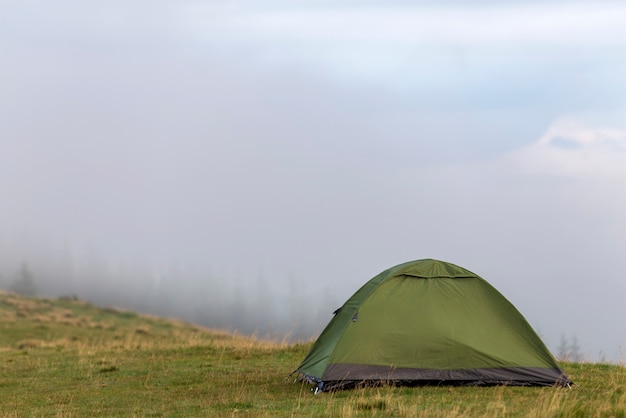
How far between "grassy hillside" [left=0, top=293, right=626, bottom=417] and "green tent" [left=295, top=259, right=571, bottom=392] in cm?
48

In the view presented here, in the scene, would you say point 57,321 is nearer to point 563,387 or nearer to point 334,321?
point 334,321

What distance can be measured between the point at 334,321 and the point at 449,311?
2.68 meters

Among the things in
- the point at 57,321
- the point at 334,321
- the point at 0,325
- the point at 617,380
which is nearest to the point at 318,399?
the point at 334,321

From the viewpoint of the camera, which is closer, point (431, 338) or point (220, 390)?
point (431, 338)

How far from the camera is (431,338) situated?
1603 cm

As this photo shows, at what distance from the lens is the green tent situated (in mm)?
15773

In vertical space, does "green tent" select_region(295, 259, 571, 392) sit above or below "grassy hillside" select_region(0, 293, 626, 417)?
above

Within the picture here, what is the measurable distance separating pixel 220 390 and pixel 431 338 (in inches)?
185

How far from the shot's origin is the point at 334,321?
17.5m

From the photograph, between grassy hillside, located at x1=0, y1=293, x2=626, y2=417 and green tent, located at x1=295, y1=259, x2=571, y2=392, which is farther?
green tent, located at x1=295, y1=259, x2=571, y2=392

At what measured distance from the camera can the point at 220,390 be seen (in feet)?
54.5

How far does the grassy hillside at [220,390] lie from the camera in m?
13.0

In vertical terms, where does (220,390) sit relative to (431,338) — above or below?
below

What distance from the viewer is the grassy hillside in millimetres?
12984
